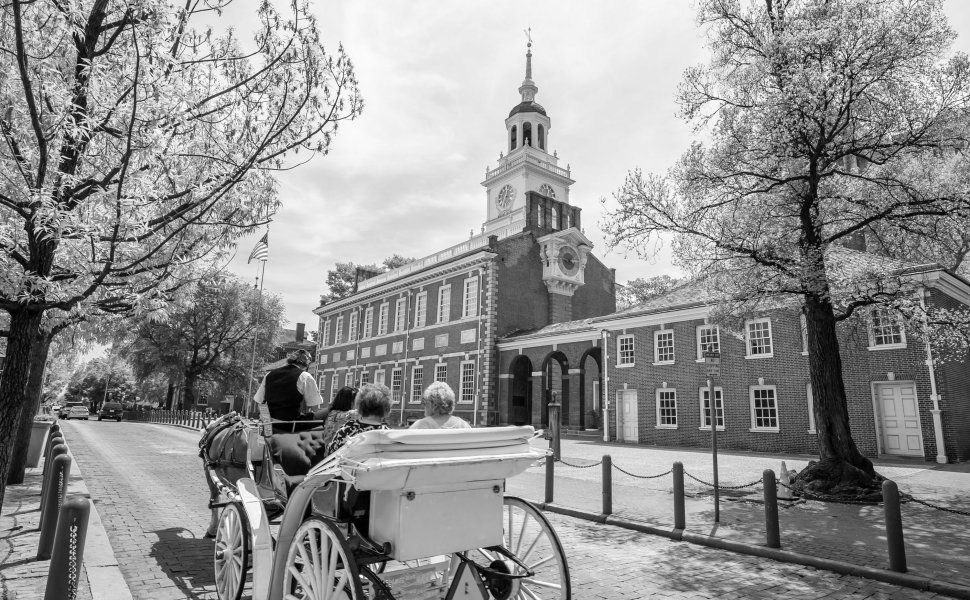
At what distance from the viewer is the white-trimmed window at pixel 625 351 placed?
81.4 feet

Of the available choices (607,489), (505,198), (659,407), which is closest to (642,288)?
(505,198)

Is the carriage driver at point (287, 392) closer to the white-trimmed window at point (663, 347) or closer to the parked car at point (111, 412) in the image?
the white-trimmed window at point (663, 347)

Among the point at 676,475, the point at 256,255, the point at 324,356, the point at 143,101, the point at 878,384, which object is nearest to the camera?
the point at 143,101

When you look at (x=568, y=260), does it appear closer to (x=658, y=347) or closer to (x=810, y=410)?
(x=658, y=347)

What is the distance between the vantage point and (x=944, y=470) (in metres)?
14.1

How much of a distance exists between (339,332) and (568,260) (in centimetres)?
2217

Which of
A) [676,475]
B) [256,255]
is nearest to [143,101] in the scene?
[676,475]

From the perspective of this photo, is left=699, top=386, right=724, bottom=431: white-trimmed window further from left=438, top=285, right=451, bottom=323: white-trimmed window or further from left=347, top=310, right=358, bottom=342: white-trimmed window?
left=347, top=310, right=358, bottom=342: white-trimmed window

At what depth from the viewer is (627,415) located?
2473 cm

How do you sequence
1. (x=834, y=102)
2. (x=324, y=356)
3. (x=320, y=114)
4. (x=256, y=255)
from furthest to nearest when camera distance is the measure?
(x=324, y=356) → (x=256, y=255) → (x=834, y=102) → (x=320, y=114)

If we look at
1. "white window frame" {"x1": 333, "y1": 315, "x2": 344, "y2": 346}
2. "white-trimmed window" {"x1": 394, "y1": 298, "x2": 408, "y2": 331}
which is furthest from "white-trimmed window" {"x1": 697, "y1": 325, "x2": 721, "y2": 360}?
"white window frame" {"x1": 333, "y1": 315, "x2": 344, "y2": 346}

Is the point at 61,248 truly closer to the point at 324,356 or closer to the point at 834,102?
the point at 834,102

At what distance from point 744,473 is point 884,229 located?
21.7 ft

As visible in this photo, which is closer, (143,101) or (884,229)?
(143,101)
